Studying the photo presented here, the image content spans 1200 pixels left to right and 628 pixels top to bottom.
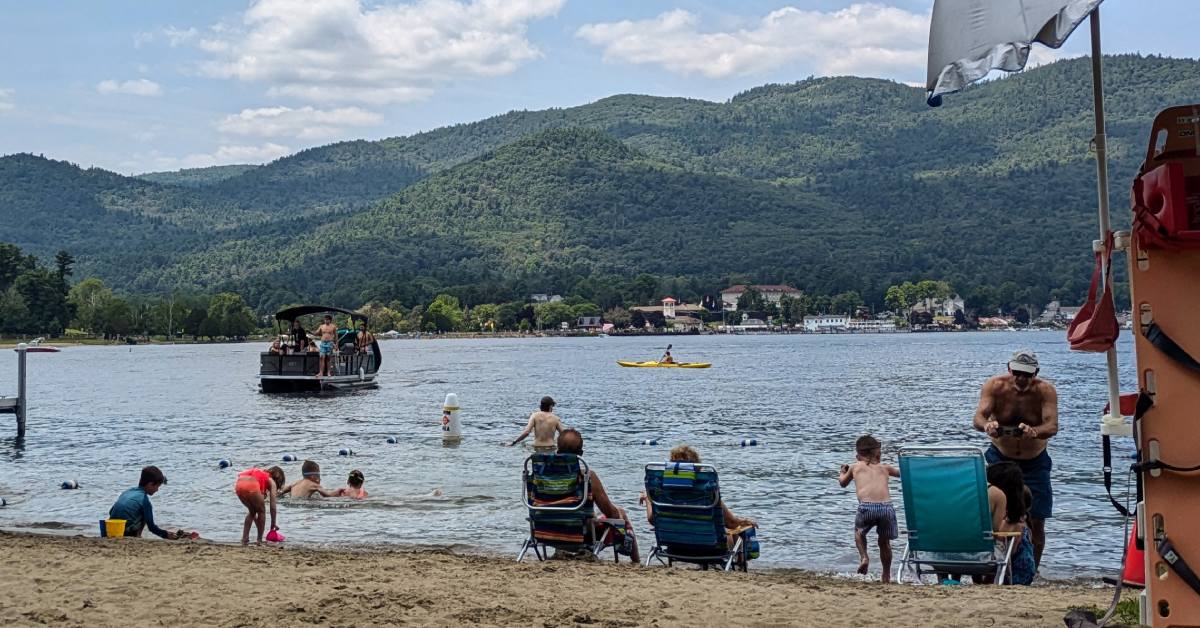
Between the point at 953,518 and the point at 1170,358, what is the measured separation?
3.93m

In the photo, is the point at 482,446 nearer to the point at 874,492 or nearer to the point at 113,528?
the point at 113,528

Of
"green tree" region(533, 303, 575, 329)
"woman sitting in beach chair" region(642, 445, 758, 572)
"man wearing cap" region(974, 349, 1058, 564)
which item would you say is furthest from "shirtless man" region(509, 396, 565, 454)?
"green tree" region(533, 303, 575, 329)

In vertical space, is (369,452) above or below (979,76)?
below

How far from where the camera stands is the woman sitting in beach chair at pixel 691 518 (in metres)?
8.58

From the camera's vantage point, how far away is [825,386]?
50.4 m

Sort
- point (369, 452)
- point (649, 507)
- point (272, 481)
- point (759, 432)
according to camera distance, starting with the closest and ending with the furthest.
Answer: point (649, 507) < point (272, 481) < point (369, 452) < point (759, 432)

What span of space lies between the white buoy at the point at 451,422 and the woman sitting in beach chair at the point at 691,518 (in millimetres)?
15230

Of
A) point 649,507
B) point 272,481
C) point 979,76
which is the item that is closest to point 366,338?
point 272,481

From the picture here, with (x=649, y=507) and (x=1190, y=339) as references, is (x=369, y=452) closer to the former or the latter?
(x=649, y=507)

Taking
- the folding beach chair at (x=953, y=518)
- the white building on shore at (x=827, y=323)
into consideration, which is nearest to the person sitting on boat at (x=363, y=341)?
the folding beach chair at (x=953, y=518)

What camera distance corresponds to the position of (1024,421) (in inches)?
334

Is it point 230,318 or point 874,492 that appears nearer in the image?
point 874,492

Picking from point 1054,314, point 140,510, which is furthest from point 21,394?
point 1054,314

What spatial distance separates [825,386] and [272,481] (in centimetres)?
4143
